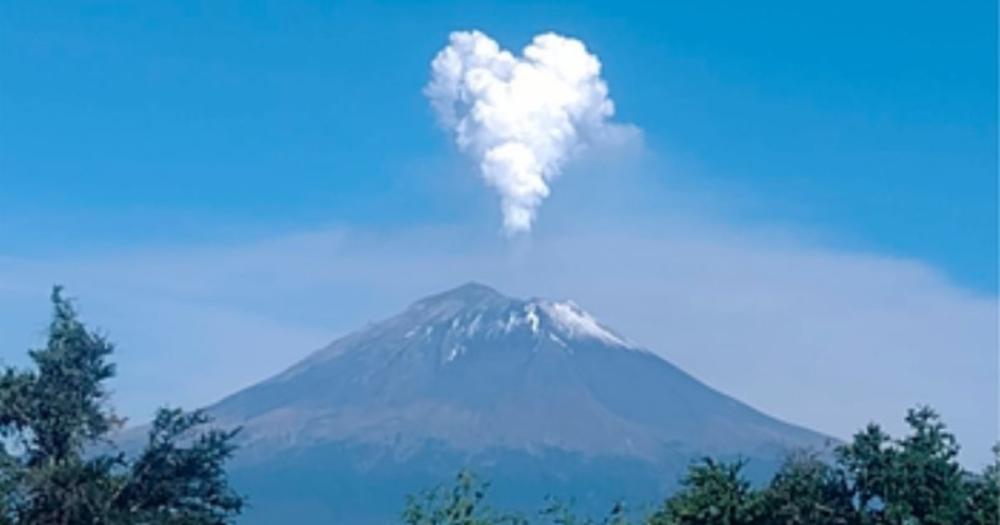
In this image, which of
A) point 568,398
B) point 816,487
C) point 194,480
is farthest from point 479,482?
point 568,398

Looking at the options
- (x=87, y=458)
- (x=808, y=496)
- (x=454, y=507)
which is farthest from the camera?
(x=87, y=458)

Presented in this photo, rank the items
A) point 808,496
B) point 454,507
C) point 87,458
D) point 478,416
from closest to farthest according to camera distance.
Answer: point 454,507
point 808,496
point 87,458
point 478,416

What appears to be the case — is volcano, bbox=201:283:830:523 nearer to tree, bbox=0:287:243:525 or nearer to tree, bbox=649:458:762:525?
tree, bbox=0:287:243:525

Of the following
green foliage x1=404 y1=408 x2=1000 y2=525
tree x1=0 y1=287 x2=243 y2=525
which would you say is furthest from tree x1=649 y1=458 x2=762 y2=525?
tree x1=0 y1=287 x2=243 y2=525

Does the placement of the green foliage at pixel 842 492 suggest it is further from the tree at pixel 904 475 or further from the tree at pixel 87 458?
the tree at pixel 87 458

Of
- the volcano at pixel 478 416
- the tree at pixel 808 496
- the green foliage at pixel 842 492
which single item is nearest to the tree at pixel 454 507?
the green foliage at pixel 842 492

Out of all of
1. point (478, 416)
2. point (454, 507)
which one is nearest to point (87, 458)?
point (454, 507)

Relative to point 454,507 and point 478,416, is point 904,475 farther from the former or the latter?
point 478,416
